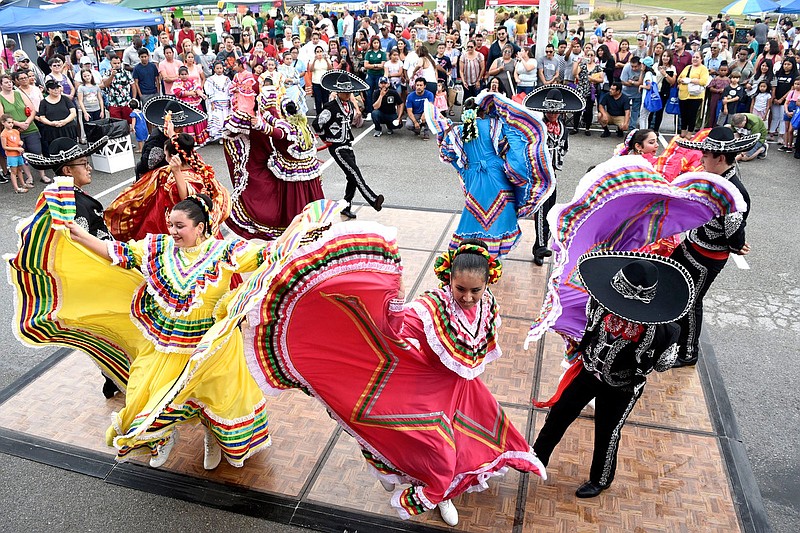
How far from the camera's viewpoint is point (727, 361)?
17.0ft

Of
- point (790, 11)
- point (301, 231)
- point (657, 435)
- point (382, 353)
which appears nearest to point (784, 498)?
point (657, 435)

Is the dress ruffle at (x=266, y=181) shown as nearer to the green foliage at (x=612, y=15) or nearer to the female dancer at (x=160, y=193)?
the female dancer at (x=160, y=193)

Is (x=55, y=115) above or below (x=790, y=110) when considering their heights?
above

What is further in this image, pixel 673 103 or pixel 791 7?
pixel 791 7

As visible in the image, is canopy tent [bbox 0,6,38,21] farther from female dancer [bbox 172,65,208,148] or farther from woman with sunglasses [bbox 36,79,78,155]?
woman with sunglasses [bbox 36,79,78,155]

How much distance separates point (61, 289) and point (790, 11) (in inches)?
620

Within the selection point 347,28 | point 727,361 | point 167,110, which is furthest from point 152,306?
point 347,28

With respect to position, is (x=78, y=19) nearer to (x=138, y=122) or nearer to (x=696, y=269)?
(x=138, y=122)

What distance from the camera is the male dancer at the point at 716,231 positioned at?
4125 millimetres

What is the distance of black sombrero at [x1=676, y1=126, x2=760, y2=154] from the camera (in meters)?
4.14

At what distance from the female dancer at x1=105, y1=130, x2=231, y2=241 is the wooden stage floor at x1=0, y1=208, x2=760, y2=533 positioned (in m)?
1.14

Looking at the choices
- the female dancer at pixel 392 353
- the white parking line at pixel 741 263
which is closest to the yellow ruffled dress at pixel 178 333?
the female dancer at pixel 392 353

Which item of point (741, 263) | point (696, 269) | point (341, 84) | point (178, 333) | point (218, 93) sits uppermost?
point (341, 84)

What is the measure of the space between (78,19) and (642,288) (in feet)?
41.8
